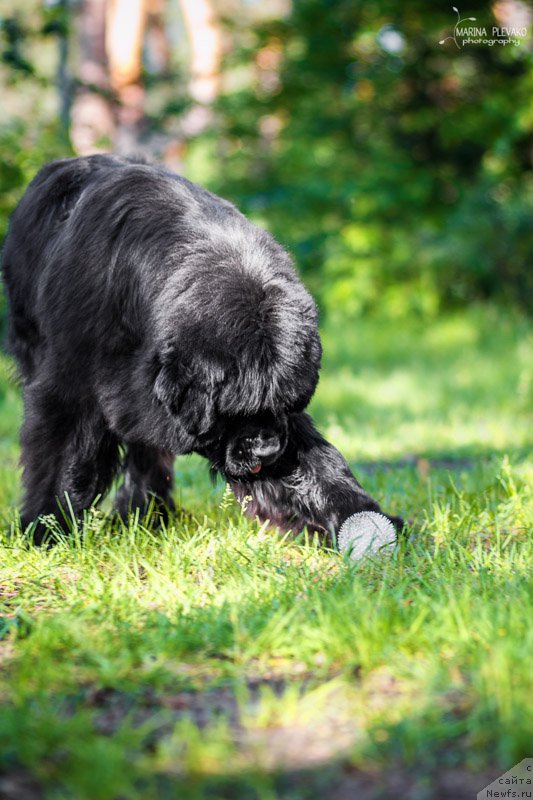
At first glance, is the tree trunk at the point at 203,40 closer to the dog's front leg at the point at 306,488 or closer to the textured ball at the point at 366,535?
the dog's front leg at the point at 306,488

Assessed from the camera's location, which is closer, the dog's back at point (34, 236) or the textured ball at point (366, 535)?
the textured ball at point (366, 535)

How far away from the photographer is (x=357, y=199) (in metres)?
11.3

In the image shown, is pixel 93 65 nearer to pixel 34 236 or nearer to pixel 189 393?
pixel 34 236

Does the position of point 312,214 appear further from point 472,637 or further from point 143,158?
point 472,637

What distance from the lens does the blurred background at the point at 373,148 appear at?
9703 millimetres

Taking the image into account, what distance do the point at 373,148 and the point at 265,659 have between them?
9.95 metres

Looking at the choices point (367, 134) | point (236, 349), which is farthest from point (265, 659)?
point (367, 134)

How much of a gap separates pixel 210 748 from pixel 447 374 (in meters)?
6.96

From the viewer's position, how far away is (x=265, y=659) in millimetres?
2367

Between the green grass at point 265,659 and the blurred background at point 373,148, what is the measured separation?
16.6 feet

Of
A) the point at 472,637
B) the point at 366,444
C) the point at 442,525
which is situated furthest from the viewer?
the point at 366,444

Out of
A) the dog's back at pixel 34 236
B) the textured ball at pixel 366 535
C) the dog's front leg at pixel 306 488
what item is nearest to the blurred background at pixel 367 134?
the dog's back at pixel 34 236

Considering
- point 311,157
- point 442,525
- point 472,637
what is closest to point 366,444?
point 442,525

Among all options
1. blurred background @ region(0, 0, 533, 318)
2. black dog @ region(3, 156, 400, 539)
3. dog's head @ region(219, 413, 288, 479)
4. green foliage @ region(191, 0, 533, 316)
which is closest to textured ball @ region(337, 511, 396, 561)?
black dog @ region(3, 156, 400, 539)
